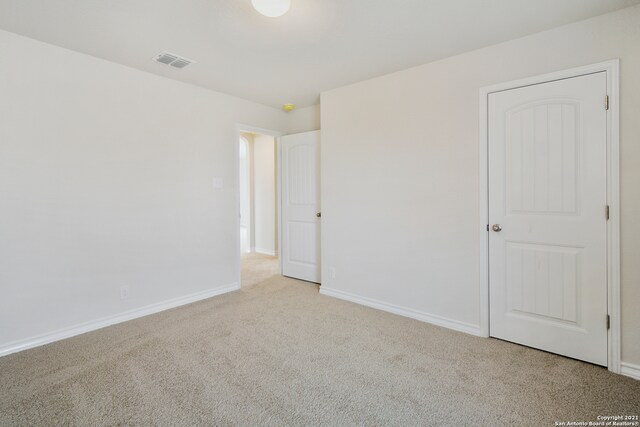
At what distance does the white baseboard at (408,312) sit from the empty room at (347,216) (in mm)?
17

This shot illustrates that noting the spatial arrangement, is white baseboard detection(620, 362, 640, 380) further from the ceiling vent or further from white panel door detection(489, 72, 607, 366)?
the ceiling vent

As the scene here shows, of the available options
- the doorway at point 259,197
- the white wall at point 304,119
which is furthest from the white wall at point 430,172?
the doorway at point 259,197

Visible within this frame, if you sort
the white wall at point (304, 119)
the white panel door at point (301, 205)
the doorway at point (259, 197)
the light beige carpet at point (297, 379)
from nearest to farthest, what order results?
the light beige carpet at point (297, 379)
the white panel door at point (301, 205)
the white wall at point (304, 119)
the doorway at point (259, 197)

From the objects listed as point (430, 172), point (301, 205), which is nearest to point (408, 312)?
point (430, 172)

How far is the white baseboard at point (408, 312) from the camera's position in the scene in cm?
267

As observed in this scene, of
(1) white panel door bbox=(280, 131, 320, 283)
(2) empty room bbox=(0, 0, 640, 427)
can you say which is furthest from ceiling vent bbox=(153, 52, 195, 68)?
(1) white panel door bbox=(280, 131, 320, 283)

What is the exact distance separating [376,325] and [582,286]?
1.59 metres

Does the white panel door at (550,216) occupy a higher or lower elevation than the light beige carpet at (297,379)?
higher

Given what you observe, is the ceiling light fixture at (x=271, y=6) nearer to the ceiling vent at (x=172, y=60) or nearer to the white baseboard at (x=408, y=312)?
the ceiling vent at (x=172, y=60)

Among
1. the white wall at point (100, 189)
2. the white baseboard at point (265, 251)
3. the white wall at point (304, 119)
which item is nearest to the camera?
the white wall at point (100, 189)

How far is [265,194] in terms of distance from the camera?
605 centimetres

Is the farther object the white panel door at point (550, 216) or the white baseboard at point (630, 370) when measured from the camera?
the white panel door at point (550, 216)

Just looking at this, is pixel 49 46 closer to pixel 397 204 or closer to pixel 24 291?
pixel 24 291

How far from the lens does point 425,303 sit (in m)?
2.93
